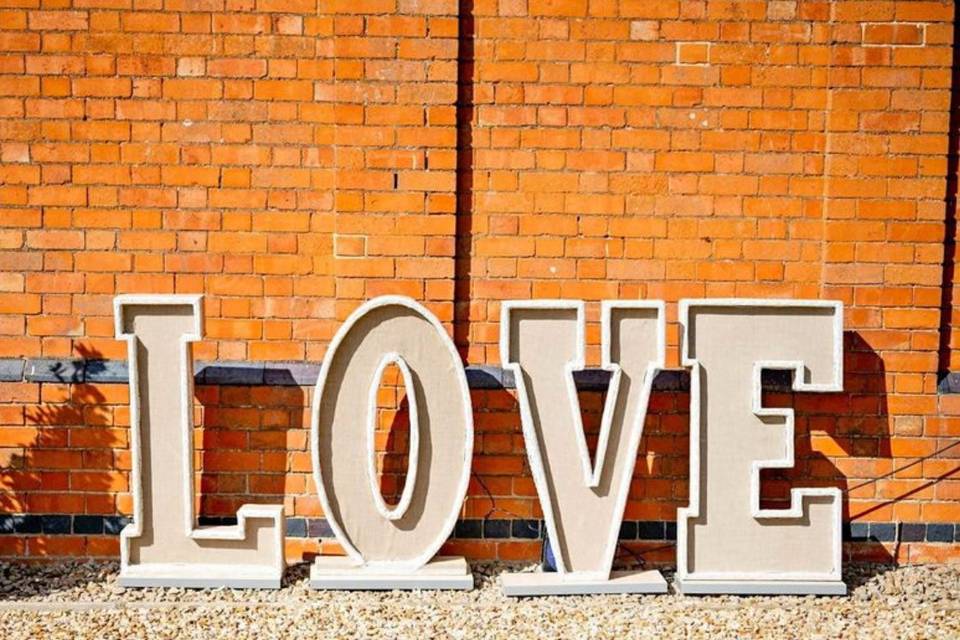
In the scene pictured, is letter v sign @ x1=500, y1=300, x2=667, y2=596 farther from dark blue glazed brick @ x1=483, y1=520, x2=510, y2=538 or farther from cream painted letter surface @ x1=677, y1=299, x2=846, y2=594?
dark blue glazed brick @ x1=483, y1=520, x2=510, y2=538

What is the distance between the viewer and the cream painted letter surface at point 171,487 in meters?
4.46

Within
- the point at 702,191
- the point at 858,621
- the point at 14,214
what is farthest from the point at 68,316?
the point at 858,621

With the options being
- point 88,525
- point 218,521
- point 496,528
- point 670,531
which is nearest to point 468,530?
point 496,528

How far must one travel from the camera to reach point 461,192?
4742mm

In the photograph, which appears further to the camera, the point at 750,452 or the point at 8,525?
the point at 8,525

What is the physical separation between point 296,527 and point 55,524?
1140 millimetres

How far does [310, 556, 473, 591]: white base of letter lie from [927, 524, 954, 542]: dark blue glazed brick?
2245mm

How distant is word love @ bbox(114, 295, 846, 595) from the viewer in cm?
445

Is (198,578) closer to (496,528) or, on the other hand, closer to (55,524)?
(55,524)

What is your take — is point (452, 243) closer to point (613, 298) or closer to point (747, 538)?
point (613, 298)

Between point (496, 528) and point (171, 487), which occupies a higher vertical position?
point (171, 487)

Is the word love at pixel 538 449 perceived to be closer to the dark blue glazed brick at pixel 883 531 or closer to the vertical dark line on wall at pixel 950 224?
the dark blue glazed brick at pixel 883 531

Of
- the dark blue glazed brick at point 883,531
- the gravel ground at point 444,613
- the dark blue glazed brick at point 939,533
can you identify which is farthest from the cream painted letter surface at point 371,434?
the dark blue glazed brick at point 939,533

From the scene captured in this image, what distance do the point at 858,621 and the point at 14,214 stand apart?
4172mm
